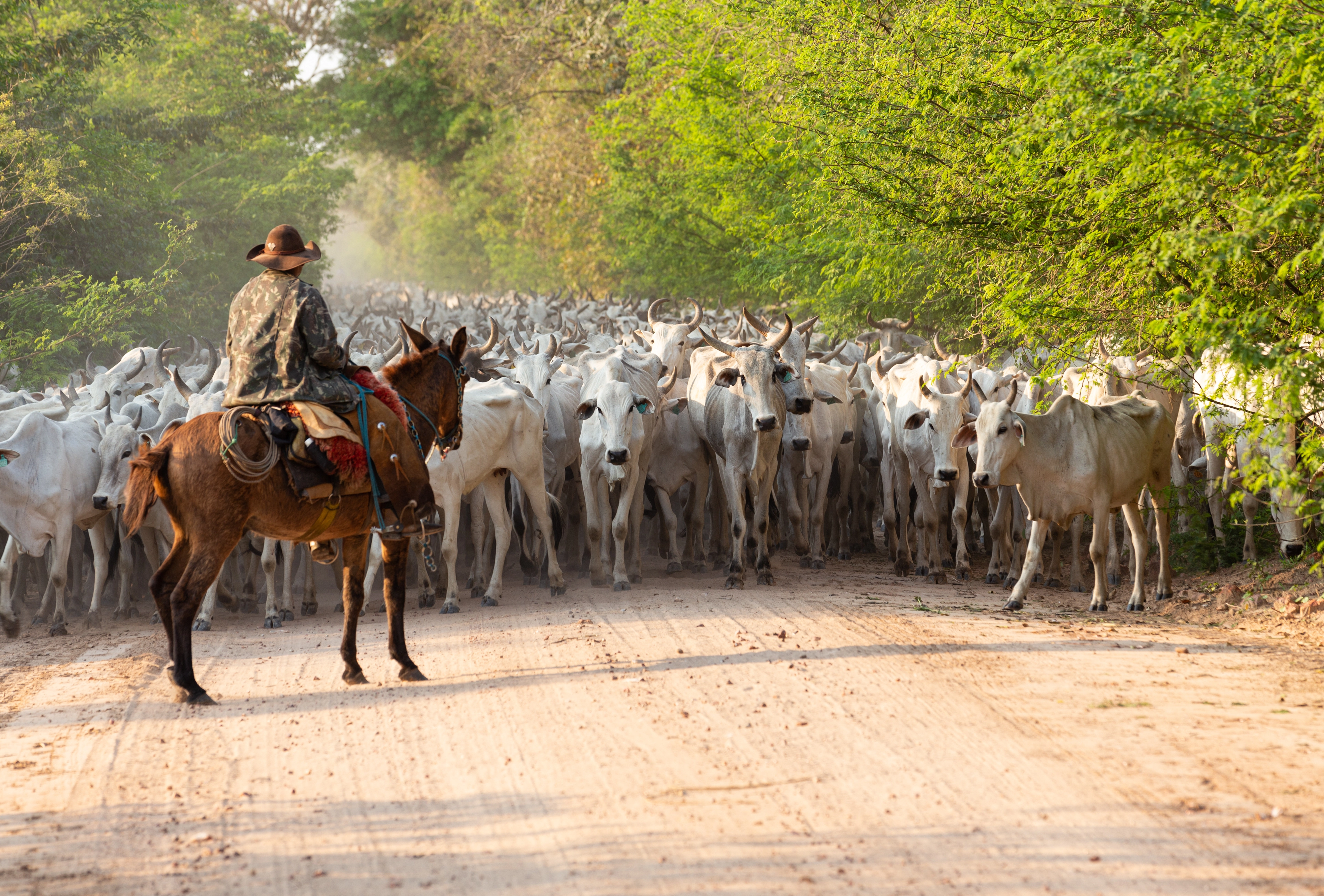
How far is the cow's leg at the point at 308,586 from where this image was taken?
10875 mm

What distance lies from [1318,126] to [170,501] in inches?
251

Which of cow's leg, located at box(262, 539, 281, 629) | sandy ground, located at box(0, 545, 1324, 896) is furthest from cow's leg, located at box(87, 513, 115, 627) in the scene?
sandy ground, located at box(0, 545, 1324, 896)

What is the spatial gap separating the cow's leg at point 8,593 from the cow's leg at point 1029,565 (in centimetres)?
798

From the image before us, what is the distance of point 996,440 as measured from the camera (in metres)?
9.47

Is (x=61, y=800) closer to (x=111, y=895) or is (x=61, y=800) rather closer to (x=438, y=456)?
(x=111, y=895)

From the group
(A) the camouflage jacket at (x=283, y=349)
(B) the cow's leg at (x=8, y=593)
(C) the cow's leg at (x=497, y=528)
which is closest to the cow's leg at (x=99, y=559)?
(B) the cow's leg at (x=8, y=593)

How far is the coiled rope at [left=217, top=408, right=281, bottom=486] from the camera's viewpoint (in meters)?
6.91

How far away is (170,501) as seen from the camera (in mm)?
7160

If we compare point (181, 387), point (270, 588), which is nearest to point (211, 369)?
point (181, 387)

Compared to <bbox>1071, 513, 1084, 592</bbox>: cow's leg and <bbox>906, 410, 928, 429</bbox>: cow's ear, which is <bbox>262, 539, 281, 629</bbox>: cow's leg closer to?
<bbox>906, 410, 928, 429</bbox>: cow's ear

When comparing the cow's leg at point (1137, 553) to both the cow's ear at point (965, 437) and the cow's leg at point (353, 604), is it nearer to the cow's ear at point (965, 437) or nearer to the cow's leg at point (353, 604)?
the cow's ear at point (965, 437)

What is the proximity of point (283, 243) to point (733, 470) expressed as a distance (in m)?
5.09

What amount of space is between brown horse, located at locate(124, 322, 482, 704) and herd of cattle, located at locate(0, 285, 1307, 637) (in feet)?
8.63

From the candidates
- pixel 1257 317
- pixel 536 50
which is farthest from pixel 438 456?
pixel 536 50
